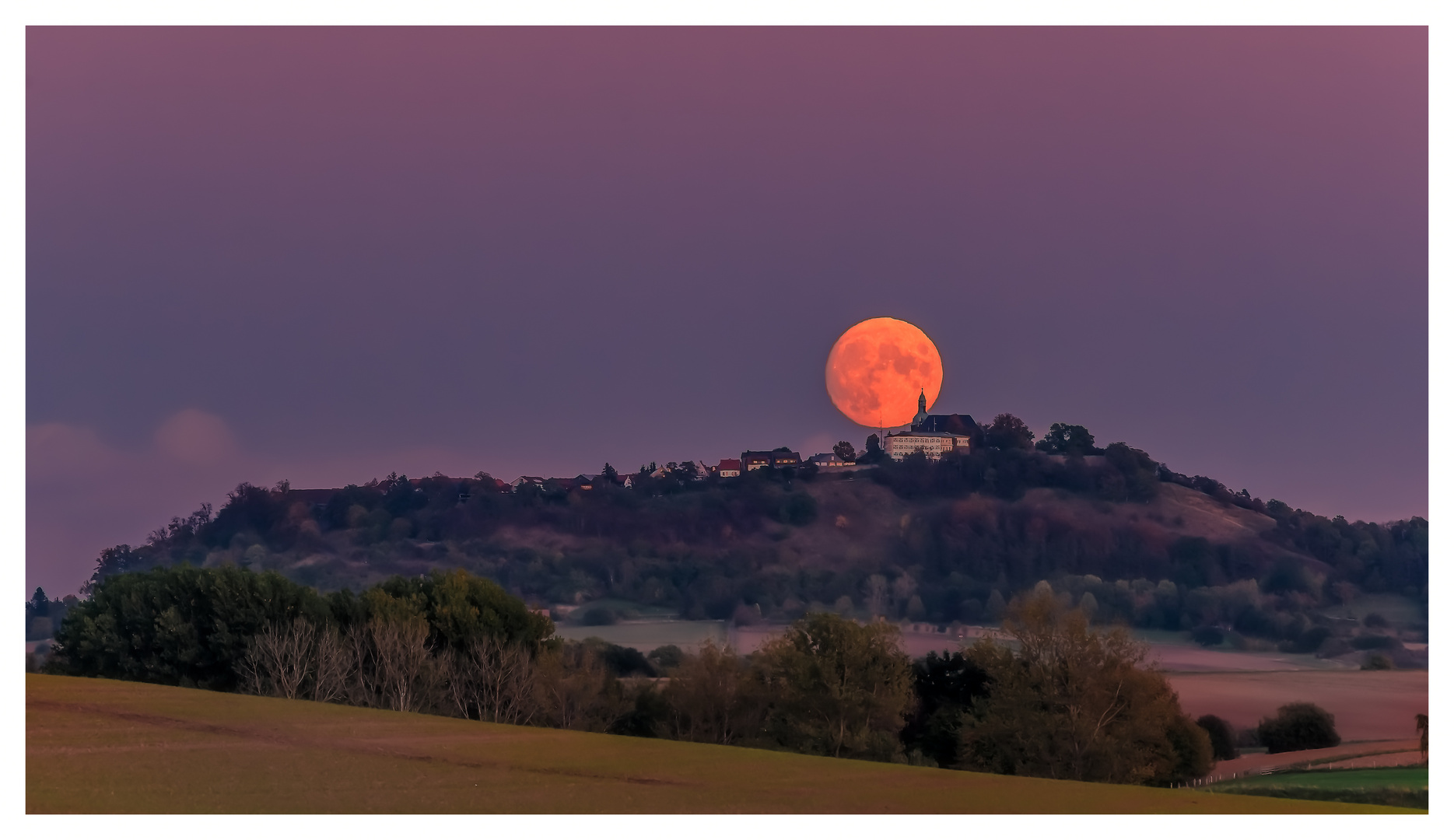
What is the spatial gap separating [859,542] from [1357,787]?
89.7 m

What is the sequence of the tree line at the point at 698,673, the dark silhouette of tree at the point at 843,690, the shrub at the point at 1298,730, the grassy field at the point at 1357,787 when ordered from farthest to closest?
1. the shrub at the point at 1298,730
2. the dark silhouette of tree at the point at 843,690
3. the tree line at the point at 698,673
4. the grassy field at the point at 1357,787

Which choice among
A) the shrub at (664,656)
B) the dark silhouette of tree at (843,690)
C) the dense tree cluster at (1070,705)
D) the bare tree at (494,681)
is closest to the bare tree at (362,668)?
the bare tree at (494,681)

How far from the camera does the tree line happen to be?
45719 mm

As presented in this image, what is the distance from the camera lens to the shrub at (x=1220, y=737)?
231 ft

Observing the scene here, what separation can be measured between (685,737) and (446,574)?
12061 millimetres

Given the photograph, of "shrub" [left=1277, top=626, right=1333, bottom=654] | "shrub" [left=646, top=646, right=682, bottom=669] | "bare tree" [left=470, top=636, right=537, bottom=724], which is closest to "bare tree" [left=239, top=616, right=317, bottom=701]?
"bare tree" [left=470, top=636, right=537, bottom=724]

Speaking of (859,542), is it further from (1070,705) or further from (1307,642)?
(1070,705)

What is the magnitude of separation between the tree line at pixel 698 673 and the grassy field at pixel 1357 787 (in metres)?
4.87

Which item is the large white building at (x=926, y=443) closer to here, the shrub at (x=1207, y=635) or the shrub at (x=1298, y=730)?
the shrub at (x=1207, y=635)

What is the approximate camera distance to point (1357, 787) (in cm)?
3925

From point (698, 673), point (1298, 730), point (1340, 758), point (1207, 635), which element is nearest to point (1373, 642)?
point (1207, 635)

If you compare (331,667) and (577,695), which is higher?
(331,667)

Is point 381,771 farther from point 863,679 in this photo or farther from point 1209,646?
point 1209,646

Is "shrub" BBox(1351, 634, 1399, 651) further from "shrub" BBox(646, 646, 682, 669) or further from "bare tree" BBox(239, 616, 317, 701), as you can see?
"bare tree" BBox(239, 616, 317, 701)
